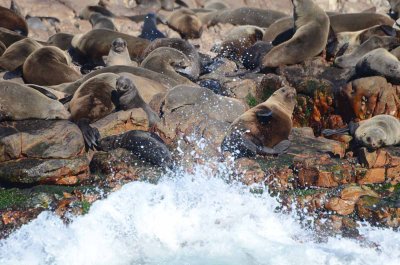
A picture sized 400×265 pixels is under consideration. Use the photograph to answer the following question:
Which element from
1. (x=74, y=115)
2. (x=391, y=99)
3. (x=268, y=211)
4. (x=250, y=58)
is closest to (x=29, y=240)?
(x=268, y=211)

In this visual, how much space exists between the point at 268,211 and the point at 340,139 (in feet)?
9.08

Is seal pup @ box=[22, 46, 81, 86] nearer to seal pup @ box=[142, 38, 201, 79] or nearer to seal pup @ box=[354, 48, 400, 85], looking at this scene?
seal pup @ box=[142, 38, 201, 79]

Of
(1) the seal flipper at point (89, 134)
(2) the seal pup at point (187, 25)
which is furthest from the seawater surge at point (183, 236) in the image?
(2) the seal pup at point (187, 25)

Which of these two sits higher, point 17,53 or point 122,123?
point 122,123

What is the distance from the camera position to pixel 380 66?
11.9m

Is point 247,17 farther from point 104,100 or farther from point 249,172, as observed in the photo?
point 249,172

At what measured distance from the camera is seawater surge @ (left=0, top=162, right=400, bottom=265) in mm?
7512

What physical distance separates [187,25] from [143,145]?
915 centimetres

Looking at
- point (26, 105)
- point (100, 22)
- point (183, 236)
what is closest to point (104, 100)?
point (26, 105)

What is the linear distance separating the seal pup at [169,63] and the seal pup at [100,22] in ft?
15.4

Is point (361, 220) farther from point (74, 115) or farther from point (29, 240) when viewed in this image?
point (74, 115)

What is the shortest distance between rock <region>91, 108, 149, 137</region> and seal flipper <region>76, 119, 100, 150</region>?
0.81 feet

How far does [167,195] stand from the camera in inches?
337

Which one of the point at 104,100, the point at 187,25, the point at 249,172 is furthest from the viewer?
the point at 187,25
